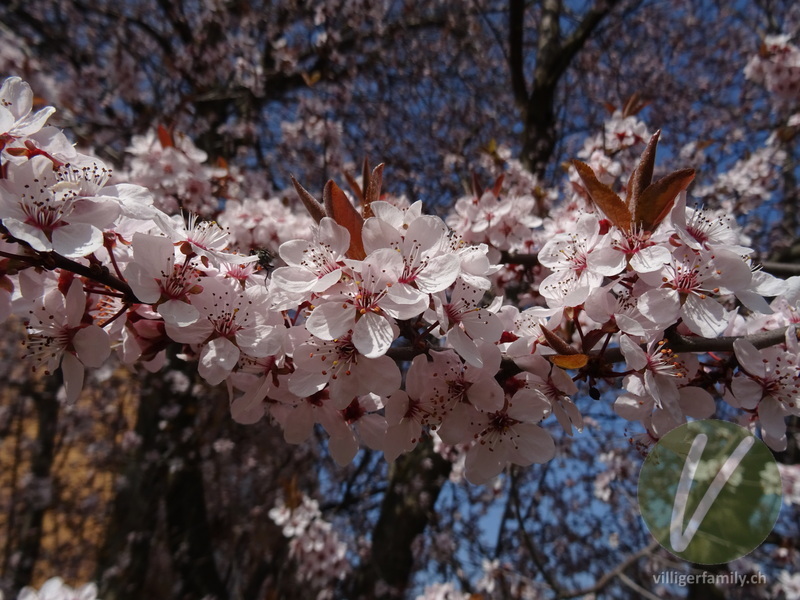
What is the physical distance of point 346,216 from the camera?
972 mm

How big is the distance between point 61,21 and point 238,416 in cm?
565

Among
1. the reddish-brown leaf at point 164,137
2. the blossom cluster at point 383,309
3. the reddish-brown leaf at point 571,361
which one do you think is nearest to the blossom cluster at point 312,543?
the reddish-brown leaf at point 164,137

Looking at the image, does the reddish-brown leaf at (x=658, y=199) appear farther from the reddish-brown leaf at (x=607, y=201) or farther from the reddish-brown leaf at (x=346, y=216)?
the reddish-brown leaf at (x=346, y=216)

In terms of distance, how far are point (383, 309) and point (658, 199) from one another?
0.58 meters

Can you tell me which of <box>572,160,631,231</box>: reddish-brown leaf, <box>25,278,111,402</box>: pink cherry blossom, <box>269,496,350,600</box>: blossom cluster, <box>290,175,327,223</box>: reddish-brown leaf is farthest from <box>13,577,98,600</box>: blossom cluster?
<box>572,160,631,231</box>: reddish-brown leaf

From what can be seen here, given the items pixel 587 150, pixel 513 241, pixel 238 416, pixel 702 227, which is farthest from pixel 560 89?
pixel 238 416

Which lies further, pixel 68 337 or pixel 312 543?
pixel 312 543

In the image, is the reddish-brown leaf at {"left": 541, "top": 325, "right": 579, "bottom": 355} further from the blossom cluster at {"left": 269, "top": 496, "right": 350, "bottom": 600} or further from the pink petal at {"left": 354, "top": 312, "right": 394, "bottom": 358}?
the blossom cluster at {"left": 269, "top": 496, "right": 350, "bottom": 600}

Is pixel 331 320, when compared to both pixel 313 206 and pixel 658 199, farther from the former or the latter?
pixel 658 199
